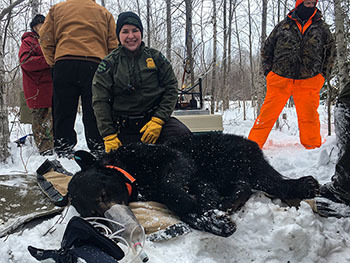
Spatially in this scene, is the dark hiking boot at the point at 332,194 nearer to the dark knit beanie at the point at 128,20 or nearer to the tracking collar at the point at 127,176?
the tracking collar at the point at 127,176

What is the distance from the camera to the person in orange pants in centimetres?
341

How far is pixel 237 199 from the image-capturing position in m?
1.79

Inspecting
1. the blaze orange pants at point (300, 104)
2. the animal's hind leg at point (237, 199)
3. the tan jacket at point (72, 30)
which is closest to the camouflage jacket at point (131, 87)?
the tan jacket at point (72, 30)

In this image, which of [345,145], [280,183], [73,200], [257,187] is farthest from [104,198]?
[345,145]

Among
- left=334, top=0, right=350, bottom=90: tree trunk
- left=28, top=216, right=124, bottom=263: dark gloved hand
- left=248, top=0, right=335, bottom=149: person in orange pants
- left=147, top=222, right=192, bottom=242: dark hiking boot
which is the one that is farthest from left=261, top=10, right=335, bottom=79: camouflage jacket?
left=28, top=216, right=124, bottom=263: dark gloved hand

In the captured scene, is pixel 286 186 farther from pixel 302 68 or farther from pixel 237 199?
pixel 302 68

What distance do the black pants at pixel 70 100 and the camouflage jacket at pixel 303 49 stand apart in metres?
2.43

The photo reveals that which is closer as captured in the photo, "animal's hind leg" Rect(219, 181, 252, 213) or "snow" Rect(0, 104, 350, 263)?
"snow" Rect(0, 104, 350, 263)

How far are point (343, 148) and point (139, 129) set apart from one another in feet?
6.03

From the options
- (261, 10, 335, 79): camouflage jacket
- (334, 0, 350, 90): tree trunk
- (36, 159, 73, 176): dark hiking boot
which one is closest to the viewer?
(36, 159, 73, 176): dark hiking boot

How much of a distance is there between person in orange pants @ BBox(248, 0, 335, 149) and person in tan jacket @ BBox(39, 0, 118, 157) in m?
2.24

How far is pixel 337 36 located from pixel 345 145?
80.6 inches

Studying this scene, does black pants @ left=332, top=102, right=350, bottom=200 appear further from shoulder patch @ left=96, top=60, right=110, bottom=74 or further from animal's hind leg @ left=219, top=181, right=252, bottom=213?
shoulder patch @ left=96, top=60, right=110, bottom=74

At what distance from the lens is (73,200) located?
169cm
